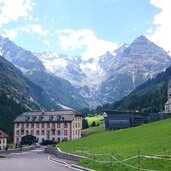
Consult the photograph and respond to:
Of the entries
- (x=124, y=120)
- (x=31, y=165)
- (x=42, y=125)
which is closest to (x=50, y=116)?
(x=42, y=125)

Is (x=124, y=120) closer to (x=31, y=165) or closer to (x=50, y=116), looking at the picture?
(x=50, y=116)

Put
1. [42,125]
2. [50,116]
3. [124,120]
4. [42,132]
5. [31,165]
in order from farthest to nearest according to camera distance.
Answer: [50,116], [42,132], [42,125], [124,120], [31,165]

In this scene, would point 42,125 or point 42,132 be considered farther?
point 42,132

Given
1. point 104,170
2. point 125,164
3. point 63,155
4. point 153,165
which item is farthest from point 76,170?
point 63,155

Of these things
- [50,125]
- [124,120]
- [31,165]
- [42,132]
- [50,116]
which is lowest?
[31,165]

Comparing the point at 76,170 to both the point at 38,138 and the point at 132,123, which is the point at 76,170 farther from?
the point at 38,138

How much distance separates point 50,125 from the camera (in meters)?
171

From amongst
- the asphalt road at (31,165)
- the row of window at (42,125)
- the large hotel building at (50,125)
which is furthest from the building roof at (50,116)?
the asphalt road at (31,165)

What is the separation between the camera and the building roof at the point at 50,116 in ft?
551

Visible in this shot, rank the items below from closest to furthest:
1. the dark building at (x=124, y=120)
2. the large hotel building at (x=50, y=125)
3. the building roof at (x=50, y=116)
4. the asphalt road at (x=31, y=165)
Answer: the asphalt road at (x=31, y=165)
the dark building at (x=124, y=120)
the large hotel building at (x=50, y=125)
the building roof at (x=50, y=116)

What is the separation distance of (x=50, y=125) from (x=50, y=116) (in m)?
4.42

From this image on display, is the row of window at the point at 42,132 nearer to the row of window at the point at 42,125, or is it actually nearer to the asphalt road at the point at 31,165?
the row of window at the point at 42,125

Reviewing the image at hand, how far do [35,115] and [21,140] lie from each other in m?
15.4

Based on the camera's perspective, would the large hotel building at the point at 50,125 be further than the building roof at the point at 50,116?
No
